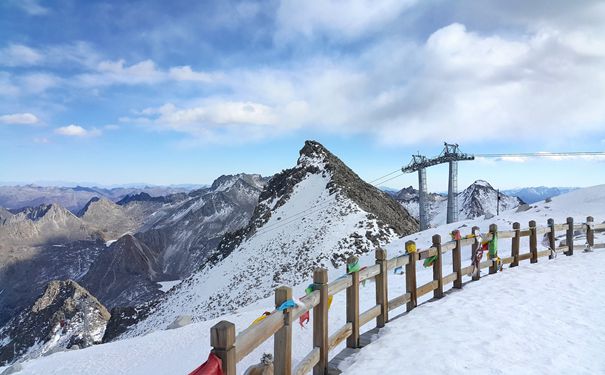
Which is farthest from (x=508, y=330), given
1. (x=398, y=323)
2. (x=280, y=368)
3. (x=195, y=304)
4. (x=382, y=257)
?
(x=195, y=304)

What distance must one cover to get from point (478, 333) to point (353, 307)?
94.9 inches

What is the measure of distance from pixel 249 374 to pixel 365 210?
4135cm

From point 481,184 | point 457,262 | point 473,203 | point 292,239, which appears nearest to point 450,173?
point 292,239

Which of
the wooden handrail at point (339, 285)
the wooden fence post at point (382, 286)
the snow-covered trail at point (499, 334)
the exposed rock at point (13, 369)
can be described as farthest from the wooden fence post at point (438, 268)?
the exposed rock at point (13, 369)

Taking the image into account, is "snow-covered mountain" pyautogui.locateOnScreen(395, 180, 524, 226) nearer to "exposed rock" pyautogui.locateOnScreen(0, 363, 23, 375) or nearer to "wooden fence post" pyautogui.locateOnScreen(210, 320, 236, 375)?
"exposed rock" pyautogui.locateOnScreen(0, 363, 23, 375)

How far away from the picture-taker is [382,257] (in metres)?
8.29

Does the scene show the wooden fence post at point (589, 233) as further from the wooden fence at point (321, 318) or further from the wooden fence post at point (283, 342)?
the wooden fence post at point (283, 342)

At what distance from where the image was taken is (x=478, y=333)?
304 inches

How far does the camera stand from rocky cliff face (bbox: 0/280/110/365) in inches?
4481

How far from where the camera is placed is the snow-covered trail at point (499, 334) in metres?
6.48

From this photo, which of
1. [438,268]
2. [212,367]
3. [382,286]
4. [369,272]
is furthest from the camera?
[438,268]

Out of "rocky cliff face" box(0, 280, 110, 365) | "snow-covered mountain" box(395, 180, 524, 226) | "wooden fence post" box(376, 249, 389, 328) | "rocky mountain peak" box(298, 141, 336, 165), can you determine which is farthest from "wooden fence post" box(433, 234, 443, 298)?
"snow-covered mountain" box(395, 180, 524, 226)

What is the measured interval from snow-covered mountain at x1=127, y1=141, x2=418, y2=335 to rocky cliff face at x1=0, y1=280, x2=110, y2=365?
75648mm

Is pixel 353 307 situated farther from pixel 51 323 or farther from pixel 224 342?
pixel 51 323
